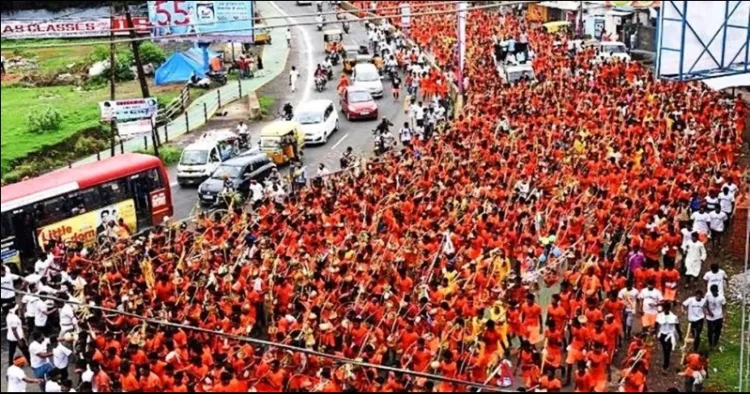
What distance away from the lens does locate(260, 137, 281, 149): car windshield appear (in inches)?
1030

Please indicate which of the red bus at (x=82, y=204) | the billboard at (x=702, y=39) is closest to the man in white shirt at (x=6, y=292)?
the red bus at (x=82, y=204)

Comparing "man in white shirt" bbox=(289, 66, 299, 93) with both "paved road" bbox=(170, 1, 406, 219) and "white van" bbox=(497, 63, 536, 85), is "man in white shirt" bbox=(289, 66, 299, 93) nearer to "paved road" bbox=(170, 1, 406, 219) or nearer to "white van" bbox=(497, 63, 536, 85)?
"paved road" bbox=(170, 1, 406, 219)

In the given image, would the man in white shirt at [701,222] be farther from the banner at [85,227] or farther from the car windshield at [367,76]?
the car windshield at [367,76]

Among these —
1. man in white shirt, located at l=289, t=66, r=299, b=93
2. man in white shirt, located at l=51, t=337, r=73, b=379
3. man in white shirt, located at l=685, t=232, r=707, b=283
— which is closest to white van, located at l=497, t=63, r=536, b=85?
man in white shirt, located at l=289, t=66, r=299, b=93

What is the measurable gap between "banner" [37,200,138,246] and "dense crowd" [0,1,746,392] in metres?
1.48

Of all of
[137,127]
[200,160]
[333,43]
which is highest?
[333,43]

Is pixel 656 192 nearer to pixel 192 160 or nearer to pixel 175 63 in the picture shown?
pixel 192 160

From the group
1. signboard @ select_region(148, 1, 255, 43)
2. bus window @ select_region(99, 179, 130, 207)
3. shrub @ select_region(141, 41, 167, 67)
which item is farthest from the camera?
shrub @ select_region(141, 41, 167, 67)

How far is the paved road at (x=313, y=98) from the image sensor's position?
24.6 metres

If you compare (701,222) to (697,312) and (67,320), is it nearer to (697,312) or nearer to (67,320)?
(697,312)

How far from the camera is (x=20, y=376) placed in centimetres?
1147

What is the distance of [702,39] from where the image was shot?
1493 centimetres

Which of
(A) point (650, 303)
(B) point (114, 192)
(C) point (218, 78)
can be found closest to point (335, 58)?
(C) point (218, 78)

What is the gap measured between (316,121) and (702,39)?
50.4 feet
